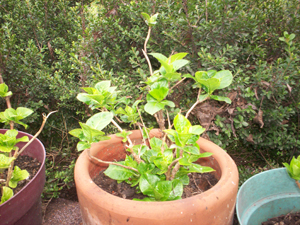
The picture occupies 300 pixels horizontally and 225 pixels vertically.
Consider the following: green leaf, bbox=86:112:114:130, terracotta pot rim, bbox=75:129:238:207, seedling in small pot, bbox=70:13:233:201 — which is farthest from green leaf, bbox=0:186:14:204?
green leaf, bbox=86:112:114:130

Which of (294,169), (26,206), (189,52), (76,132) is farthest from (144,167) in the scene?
(189,52)

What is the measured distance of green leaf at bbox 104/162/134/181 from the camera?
921 mm

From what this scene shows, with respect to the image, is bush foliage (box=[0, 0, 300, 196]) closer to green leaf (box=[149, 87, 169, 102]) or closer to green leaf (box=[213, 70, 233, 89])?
green leaf (box=[213, 70, 233, 89])

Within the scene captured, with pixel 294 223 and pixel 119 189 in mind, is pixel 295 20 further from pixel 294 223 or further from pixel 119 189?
pixel 119 189

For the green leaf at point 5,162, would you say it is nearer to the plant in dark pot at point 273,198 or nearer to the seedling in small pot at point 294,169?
the plant in dark pot at point 273,198

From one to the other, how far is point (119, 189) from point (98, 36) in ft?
3.38

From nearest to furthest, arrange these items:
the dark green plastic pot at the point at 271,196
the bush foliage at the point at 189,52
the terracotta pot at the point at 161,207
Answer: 1. the terracotta pot at the point at 161,207
2. the dark green plastic pot at the point at 271,196
3. the bush foliage at the point at 189,52

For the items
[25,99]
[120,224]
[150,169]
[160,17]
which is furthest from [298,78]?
[25,99]

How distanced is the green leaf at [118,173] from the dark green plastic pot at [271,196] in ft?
2.13

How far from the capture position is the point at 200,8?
1.31 meters

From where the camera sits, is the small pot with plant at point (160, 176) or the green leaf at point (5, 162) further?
the green leaf at point (5, 162)

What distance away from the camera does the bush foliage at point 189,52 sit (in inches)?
53.6

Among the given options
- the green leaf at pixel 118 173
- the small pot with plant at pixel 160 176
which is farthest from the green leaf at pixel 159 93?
the green leaf at pixel 118 173

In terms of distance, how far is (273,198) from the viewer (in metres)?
1.24
